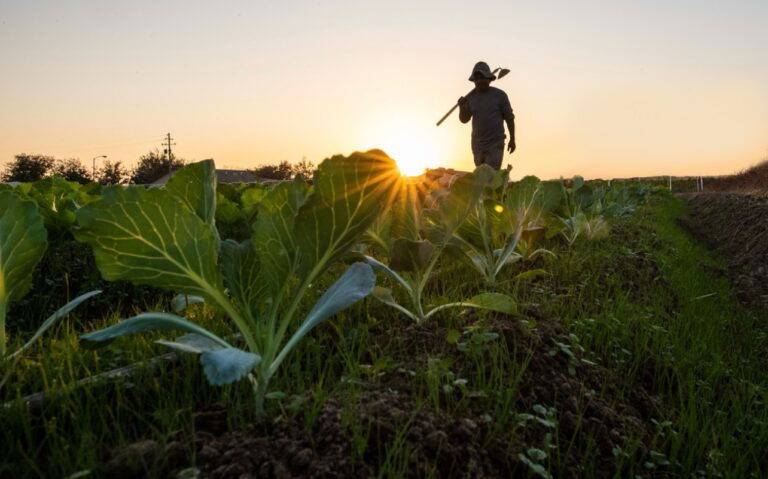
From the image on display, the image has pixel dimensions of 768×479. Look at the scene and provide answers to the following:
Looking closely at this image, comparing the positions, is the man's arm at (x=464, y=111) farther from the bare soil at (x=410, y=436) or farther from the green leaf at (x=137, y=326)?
the green leaf at (x=137, y=326)

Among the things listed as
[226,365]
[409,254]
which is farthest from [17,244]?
[409,254]

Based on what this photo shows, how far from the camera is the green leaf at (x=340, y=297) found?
1.35m

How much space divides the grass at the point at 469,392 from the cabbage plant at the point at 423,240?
82 millimetres

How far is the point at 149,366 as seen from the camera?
153 cm

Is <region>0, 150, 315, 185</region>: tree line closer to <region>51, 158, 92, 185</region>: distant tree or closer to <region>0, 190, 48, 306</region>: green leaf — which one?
<region>51, 158, 92, 185</region>: distant tree

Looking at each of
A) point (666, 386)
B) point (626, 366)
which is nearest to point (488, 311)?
point (626, 366)

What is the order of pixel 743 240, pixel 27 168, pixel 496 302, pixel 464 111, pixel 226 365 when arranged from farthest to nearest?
pixel 27 168 → pixel 464 111 → pixel 743 240 → pixel 496 302 → pixel 226 365

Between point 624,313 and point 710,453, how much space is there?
1.09m

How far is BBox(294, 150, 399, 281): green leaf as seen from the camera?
130cm

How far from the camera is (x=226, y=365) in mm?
1065

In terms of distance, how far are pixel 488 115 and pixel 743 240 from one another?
399 centimetres

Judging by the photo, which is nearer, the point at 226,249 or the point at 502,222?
the point at 226,249

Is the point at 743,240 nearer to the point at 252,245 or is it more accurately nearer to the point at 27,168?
the point at 252,245

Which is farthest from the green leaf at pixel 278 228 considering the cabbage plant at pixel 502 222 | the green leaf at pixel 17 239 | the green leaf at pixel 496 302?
the cabbage plant at pixel 502 222
